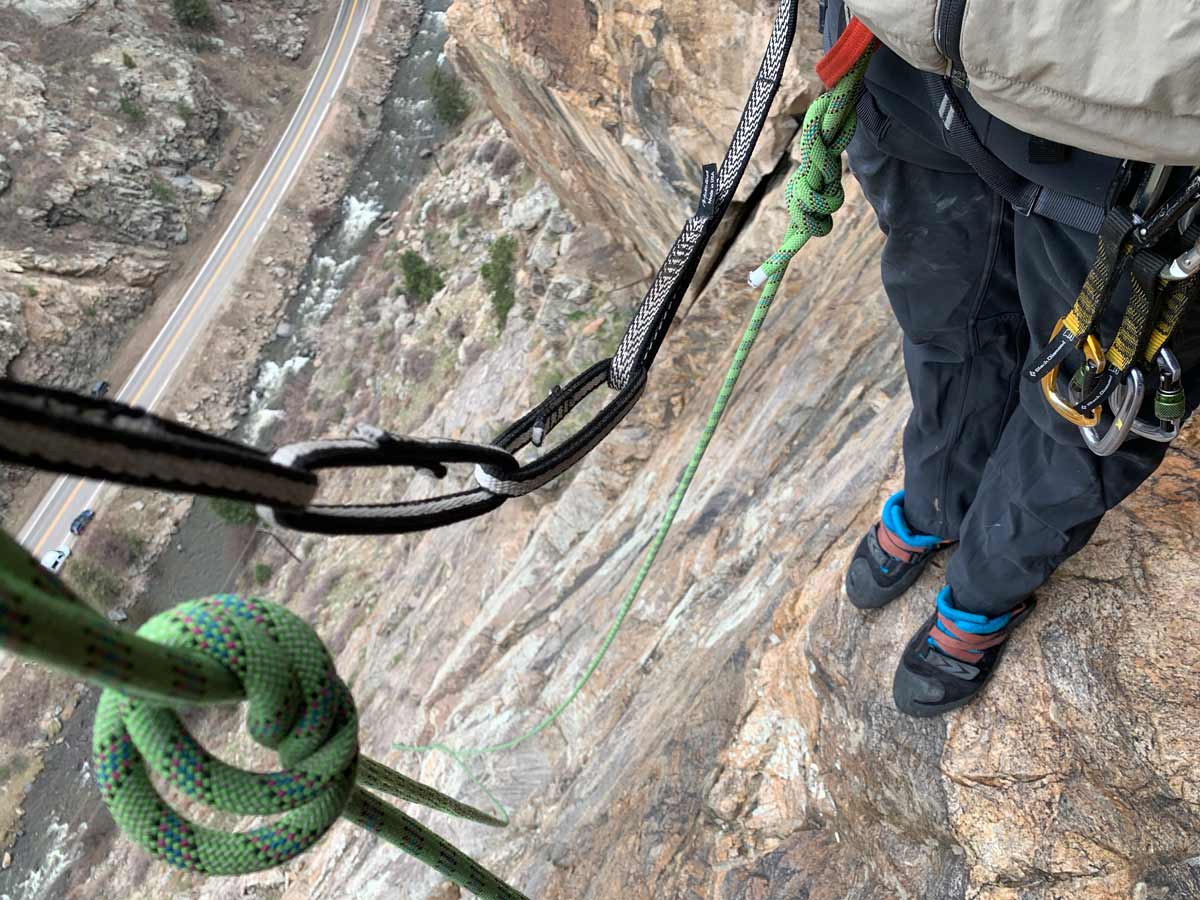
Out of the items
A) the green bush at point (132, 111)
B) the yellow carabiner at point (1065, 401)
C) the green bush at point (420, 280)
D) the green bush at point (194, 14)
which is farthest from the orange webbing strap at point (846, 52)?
the green bush at point (194, 14)

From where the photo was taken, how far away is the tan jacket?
82 cm

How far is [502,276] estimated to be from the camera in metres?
12.6

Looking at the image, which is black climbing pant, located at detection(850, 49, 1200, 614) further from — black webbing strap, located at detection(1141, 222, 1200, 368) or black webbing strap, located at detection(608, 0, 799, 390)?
black webbing strap, located at detection(608, 0, 799, 390)

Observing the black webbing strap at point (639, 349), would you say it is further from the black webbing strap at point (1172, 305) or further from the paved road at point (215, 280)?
the paved road at point (215, 280)

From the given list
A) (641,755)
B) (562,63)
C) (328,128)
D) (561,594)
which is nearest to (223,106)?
(328,128)

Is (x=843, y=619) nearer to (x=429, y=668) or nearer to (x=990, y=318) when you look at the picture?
(x=990, y=318)

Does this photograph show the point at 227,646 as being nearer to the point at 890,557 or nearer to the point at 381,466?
the point at 381,466

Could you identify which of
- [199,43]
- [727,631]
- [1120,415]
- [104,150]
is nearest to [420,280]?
[104,150]

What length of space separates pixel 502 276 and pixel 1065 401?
1181 centimetres

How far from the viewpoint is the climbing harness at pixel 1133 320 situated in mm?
1112

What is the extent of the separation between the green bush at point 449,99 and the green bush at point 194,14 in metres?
8.25

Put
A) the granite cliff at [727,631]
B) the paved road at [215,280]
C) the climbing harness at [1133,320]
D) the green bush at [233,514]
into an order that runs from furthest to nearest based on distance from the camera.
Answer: the paved road at [215,280] < the green bush at [233,514] < the granite cliff at [727,631] < the climbing harness at [1133,320]

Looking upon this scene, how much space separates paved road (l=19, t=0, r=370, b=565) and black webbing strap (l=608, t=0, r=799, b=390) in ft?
56.8

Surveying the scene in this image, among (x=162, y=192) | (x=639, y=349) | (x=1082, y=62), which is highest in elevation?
(x=1082, y=62)
